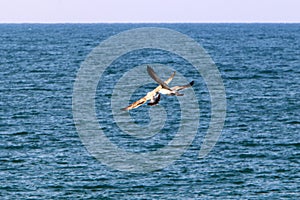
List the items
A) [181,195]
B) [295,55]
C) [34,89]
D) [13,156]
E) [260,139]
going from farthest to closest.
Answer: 1. [295,55]
2. [34,89]
3. [260,139]
4. [13,156]
5. [181,195]

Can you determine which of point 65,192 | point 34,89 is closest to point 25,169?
point 65,192

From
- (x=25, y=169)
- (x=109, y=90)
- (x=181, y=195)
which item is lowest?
(x=181, y=195)

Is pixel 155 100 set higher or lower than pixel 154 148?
lower

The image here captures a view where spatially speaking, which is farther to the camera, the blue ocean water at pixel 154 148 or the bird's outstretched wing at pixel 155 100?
the blue ocean water at pixel 154 148

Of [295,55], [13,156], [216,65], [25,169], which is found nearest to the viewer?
[25,169]

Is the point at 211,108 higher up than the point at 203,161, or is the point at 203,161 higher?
the point at 211,108

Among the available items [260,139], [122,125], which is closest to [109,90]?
[122,125]

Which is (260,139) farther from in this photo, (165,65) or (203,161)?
(165,65)

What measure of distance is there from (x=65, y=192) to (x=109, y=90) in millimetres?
56645

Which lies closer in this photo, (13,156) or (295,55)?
(13,156)

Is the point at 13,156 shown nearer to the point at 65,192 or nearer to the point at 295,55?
the point at 65,192

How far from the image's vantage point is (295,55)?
600 ft

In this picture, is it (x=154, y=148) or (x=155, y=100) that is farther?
(x=154, y=148)

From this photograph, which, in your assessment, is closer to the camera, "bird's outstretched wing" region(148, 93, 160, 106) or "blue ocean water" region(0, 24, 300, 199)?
"bird's outstretched wing" region(148, 93, 160, 106)
